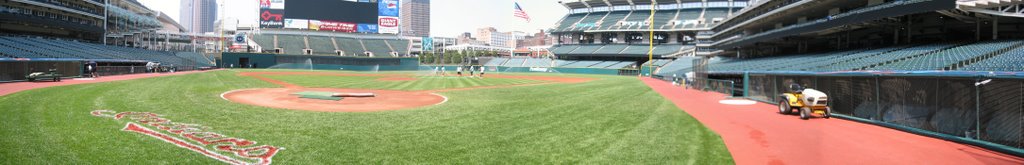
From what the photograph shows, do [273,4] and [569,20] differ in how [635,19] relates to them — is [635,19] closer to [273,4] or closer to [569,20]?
[569,20]

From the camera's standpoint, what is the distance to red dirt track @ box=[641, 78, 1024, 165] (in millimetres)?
7263

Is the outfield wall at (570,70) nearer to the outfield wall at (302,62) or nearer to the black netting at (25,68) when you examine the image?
the outfield wall at (302,62)

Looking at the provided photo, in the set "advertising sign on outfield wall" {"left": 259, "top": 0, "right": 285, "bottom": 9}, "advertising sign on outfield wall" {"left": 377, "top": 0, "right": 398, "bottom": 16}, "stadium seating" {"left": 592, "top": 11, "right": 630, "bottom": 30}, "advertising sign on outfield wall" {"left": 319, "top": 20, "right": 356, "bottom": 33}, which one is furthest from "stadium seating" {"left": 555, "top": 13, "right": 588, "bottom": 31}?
"advertising sign on outfield wall" {"left": 259, "top": 0, "right": 285, "bottom": 9}

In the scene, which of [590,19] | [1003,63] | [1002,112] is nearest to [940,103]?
[1002,112]

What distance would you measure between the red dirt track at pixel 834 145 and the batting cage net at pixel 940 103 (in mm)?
356

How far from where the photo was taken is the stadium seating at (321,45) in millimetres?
86688

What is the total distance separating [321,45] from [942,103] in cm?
8946

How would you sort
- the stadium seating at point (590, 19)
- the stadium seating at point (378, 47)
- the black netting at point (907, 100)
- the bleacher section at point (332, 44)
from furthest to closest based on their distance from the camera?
the stadium seating at point (378, 47)
the stadium seating at point (590, 19)
the bleacher section at point (332, 44)
the black netting at point (907, 100)

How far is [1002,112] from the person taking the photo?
7.96 m

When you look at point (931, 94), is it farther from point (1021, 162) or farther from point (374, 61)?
point (374, 61)

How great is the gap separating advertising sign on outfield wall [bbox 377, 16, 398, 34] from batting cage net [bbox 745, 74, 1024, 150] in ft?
295

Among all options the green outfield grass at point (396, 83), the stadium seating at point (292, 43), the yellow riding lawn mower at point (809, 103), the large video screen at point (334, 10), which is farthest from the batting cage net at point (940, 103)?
the large video screen at point (334, 10)

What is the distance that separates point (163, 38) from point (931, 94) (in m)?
110

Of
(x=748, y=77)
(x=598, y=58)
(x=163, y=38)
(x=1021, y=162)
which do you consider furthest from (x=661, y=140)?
(x=163, y=38)
